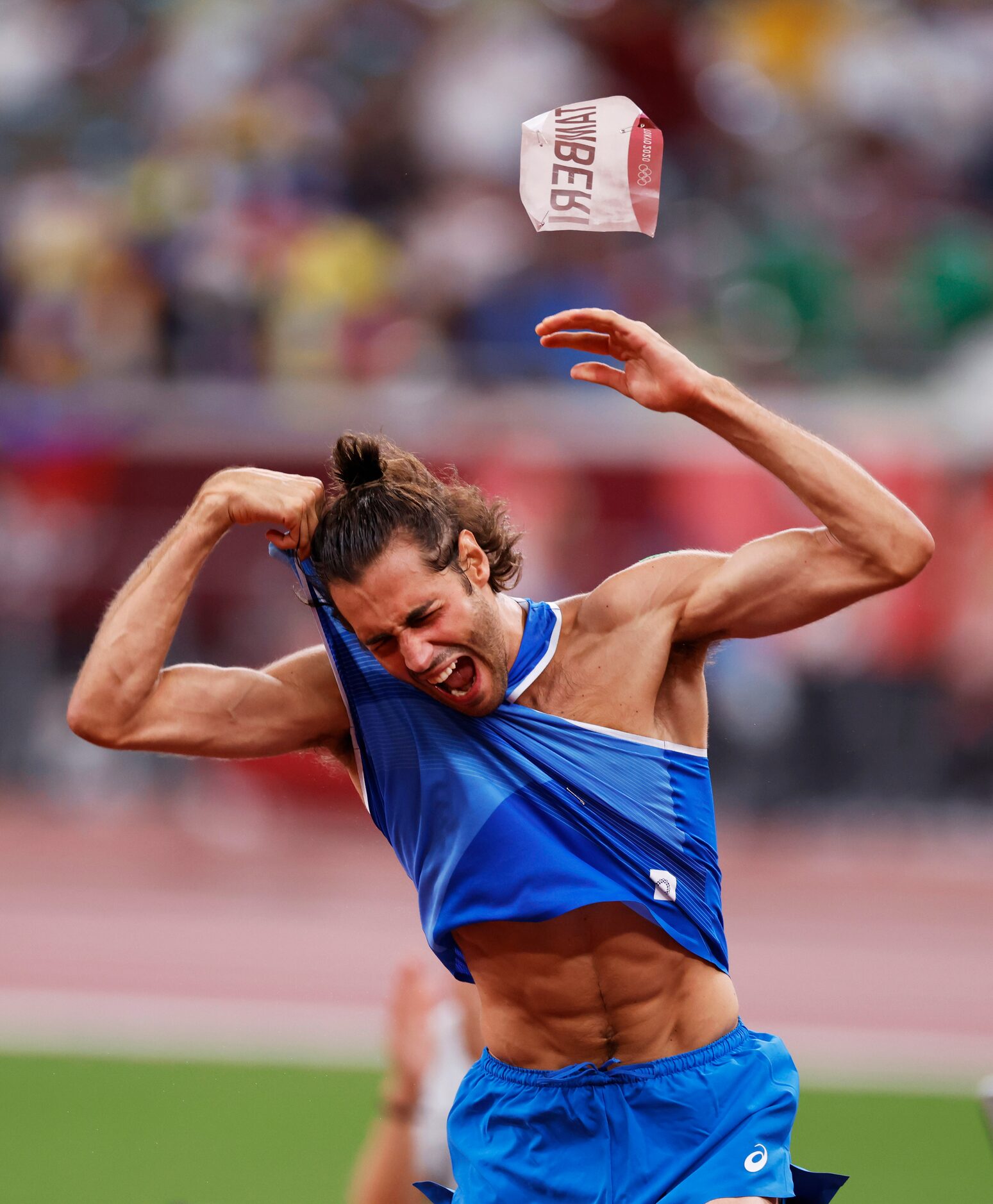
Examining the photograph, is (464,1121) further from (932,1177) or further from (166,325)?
(166,325)

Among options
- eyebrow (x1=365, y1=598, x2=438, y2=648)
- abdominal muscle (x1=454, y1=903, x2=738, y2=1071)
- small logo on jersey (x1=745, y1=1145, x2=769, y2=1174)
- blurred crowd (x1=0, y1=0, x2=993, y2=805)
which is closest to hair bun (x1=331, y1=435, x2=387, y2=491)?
eyebrow (x1=365, y1=598, x2=438, y2=648)

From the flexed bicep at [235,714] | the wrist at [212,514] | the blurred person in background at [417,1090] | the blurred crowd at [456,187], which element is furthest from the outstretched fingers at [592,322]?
the blurred crowd at [456,187]

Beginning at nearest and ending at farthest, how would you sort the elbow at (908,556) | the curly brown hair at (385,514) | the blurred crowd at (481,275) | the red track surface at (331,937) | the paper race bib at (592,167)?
the elbow at (908,556)
the curly brown hair at (385,514)
the paper race bib at (592,167)
the red track surface at (331,937)
the blurred crowd at (481,275)

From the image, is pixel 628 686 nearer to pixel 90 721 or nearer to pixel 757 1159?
pixel 757 1159

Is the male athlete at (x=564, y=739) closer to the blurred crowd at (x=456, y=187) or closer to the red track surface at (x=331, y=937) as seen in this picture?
the red track surface at (x=331, y=937)

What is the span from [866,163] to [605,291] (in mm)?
2865

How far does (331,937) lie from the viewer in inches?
410

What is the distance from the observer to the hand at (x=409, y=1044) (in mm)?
5152

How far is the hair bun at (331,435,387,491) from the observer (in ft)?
12.4

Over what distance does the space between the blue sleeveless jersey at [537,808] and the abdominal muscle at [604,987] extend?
0.21ft

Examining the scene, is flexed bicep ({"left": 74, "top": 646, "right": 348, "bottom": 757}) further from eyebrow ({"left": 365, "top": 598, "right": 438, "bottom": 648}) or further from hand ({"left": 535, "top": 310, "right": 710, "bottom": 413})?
hand ({"left": 535, "top": 310, "right": 710, "bottom": 413})

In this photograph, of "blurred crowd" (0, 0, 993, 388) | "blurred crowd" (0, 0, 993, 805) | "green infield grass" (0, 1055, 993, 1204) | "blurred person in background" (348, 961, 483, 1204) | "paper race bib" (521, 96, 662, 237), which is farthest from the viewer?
"blurred crowd" (0, 0, 993, 388)

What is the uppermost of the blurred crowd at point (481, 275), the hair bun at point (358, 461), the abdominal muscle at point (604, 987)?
the blurred crowd at point (481, 275)

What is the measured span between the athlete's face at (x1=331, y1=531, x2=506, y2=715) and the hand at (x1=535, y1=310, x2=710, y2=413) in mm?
520
